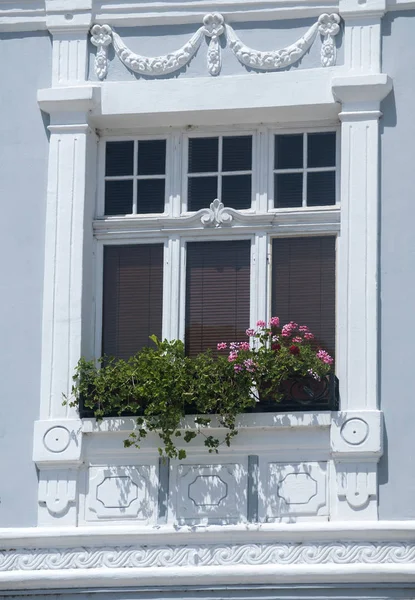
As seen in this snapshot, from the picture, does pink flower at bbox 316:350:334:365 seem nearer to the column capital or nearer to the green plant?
the green plant

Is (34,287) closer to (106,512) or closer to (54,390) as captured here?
(54,390)

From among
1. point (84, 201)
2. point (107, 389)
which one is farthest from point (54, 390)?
point (84, 201)

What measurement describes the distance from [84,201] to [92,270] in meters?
0.55

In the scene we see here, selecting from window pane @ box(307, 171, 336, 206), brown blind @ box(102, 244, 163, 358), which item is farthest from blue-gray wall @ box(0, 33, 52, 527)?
window pane @ box(307, 171, 336, 206)

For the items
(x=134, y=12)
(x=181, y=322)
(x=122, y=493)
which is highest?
(x=134, y=12)

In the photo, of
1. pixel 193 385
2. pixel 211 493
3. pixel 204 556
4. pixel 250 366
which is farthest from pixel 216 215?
pixel 204 556

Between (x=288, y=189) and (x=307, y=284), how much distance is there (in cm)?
80

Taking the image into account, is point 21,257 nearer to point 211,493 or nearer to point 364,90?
point 211,493

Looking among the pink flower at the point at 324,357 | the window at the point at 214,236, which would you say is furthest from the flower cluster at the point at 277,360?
the window at the point at 214,236

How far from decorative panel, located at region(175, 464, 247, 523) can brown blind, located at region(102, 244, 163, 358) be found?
1207 millimetres

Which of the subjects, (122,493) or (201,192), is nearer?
(122,493)

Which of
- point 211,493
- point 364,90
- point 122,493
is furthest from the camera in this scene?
point 364,90

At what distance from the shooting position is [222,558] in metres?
15.2

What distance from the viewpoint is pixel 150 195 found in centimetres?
1661
